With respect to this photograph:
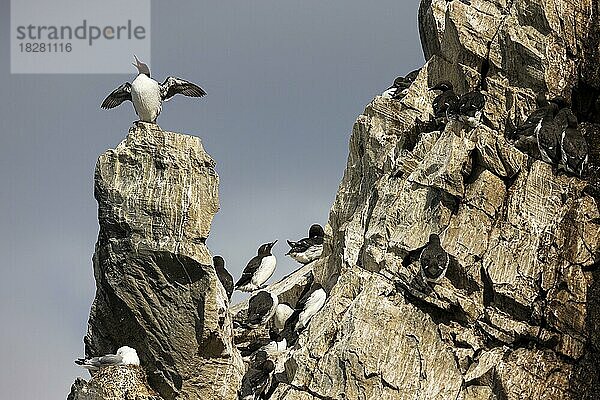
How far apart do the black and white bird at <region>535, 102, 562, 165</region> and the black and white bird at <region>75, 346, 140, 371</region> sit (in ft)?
26.6

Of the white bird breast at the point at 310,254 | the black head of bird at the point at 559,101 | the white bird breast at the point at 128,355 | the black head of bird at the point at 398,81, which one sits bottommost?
the white bird breast at the point at 128,355

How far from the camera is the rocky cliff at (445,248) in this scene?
18.0 metres

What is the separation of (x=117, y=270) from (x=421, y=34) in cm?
929

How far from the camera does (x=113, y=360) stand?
2092cm

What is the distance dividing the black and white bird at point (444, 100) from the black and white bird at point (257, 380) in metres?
5.70

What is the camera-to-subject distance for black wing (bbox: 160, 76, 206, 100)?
2250 cm

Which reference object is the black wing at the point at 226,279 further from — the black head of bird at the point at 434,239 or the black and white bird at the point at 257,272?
the black head of bird at the point at 434,239

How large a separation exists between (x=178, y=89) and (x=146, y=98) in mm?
1042

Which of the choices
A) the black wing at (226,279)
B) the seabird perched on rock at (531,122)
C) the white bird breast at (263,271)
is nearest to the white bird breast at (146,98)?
the black wing at (226,279)

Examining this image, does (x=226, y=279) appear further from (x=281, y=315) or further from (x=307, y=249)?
(x=307, y=249)

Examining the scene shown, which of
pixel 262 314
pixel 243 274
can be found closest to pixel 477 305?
pixel 262 314

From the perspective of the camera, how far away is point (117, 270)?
21.8 metres

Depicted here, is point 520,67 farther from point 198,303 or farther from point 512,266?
point 198,303

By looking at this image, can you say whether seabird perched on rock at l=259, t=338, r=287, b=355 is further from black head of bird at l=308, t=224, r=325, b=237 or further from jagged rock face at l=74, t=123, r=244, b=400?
black head of bird at l=308, t=224, r=325, b=237
